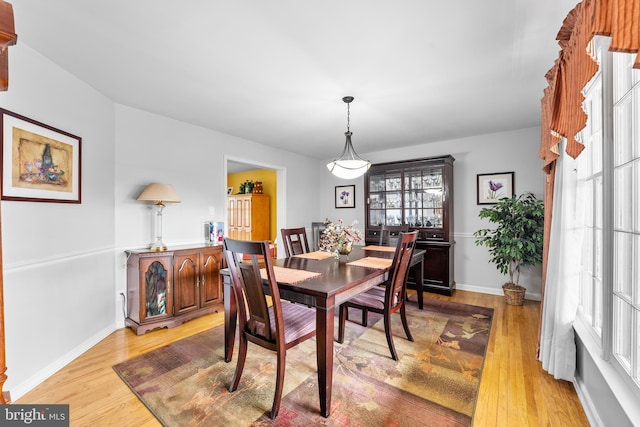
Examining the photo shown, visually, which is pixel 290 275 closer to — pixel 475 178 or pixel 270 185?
pixel 475 178

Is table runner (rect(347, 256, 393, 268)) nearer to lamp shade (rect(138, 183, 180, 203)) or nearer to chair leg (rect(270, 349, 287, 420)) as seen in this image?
chair leg (rect(270, 349, 287, 420))

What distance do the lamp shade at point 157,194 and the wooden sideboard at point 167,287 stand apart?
0.53m

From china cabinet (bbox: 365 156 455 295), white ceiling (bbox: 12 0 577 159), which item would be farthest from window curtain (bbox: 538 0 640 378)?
china cabinet (bbox: 365 156 455 295)

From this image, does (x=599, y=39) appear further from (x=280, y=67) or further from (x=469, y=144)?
(x=469, y=144)

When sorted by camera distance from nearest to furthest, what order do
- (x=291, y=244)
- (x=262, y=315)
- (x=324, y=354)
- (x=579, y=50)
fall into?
(x=579, y=50) < (x=324, y=354) < (x=262, y=315) < (x=291, y=244)

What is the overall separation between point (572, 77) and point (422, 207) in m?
2.95

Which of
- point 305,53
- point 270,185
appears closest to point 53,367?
point 305,53

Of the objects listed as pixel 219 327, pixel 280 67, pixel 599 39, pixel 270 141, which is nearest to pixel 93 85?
pixel 280 67

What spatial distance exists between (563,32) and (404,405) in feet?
7.77

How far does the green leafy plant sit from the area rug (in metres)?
1.16

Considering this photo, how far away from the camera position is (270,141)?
4.46m

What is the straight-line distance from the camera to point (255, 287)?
5.78 feet

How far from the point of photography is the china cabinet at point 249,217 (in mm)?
6199

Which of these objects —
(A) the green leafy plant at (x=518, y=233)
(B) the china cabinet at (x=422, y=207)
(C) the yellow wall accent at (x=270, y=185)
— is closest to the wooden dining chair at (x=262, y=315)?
(B) the china cabinet at (x=422, y=207)
